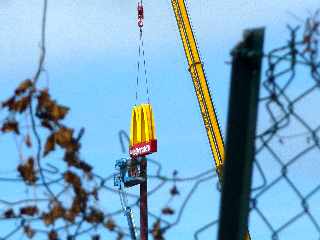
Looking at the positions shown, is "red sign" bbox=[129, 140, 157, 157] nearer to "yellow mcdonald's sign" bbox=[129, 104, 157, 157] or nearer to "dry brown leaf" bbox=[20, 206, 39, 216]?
"yellow mcdonald's sign" bbox=[129, 104, 157, 157]

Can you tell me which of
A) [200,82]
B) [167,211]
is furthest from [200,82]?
[167,211]

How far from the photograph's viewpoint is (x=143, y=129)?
44.8 m

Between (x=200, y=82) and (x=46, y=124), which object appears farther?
(x=200, y=82)

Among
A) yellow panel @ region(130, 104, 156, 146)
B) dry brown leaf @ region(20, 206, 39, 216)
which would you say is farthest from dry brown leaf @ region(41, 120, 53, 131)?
yellow panel @ region(130, 104, 156, 146)

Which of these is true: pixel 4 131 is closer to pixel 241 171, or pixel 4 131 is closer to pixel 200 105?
pixel 241 171

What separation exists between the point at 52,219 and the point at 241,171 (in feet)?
1.25

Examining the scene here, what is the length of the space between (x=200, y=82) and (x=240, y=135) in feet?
117

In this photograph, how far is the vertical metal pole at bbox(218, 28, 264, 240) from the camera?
1.42 m

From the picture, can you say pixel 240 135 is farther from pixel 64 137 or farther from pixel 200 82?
pixel 200 82

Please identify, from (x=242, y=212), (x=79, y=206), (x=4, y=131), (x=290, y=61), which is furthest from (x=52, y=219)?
(x=290, y=61)

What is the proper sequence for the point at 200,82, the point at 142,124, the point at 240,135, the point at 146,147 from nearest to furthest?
the point at 240,135
the point at 200,82
the point at 146,147
the point at 142,124

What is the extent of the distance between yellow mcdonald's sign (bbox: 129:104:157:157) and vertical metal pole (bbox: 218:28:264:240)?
4200 centimetres

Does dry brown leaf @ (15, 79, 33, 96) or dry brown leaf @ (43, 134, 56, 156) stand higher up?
dry brown leaf @ (15, 79, 33, 96)

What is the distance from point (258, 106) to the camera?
145 cm
